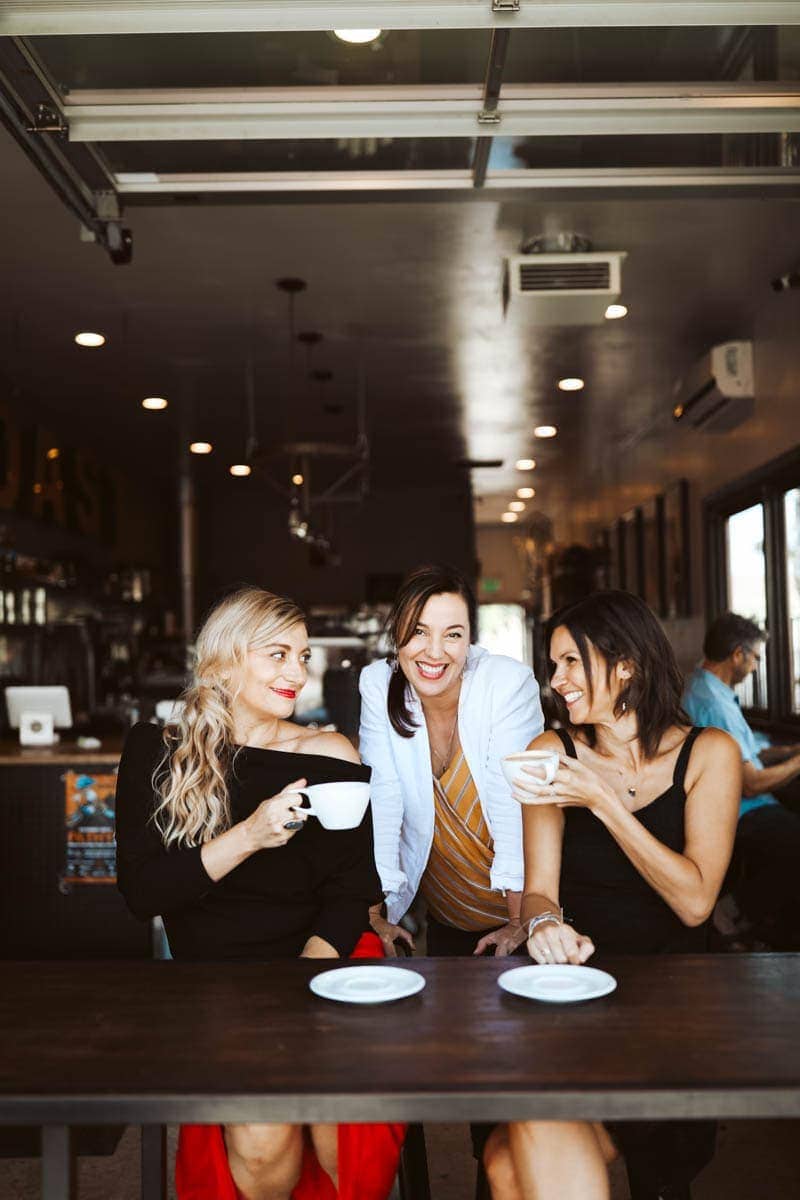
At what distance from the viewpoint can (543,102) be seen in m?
2.79

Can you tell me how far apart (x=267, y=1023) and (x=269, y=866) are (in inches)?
25.6

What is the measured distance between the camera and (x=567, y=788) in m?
1.87

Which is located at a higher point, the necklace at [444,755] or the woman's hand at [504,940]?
the necklace at [444,755]

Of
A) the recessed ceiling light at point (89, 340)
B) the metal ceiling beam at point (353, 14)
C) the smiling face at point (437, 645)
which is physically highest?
the recessed ceiling light at point (89, 340)

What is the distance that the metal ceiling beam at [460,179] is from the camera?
3.22 meters

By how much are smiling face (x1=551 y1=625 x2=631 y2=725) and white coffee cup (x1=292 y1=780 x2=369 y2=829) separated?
559mm

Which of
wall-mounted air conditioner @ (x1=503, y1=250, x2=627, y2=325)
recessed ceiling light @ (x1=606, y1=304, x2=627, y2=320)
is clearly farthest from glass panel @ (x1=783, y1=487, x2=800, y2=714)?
wall-mounted air conditioner @ (x1=503, y1=250, x2=627, y2=325)

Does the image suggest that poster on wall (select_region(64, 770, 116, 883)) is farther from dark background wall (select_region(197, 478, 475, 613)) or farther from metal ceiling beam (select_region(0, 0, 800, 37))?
dark background wall (select_region(197, 478, 475, 613))

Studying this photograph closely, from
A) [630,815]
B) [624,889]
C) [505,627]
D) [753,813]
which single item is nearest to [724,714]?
[753,813]

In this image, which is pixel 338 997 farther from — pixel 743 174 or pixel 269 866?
pixel 743 174

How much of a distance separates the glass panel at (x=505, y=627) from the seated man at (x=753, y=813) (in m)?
14.9

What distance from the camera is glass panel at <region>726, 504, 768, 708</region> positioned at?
6.17m

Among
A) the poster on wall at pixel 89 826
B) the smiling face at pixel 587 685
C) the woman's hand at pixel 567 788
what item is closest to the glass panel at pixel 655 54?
the smiling face at pixel 587 685

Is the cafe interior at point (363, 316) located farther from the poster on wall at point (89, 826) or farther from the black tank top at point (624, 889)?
the black tank top at point (624, 889)
